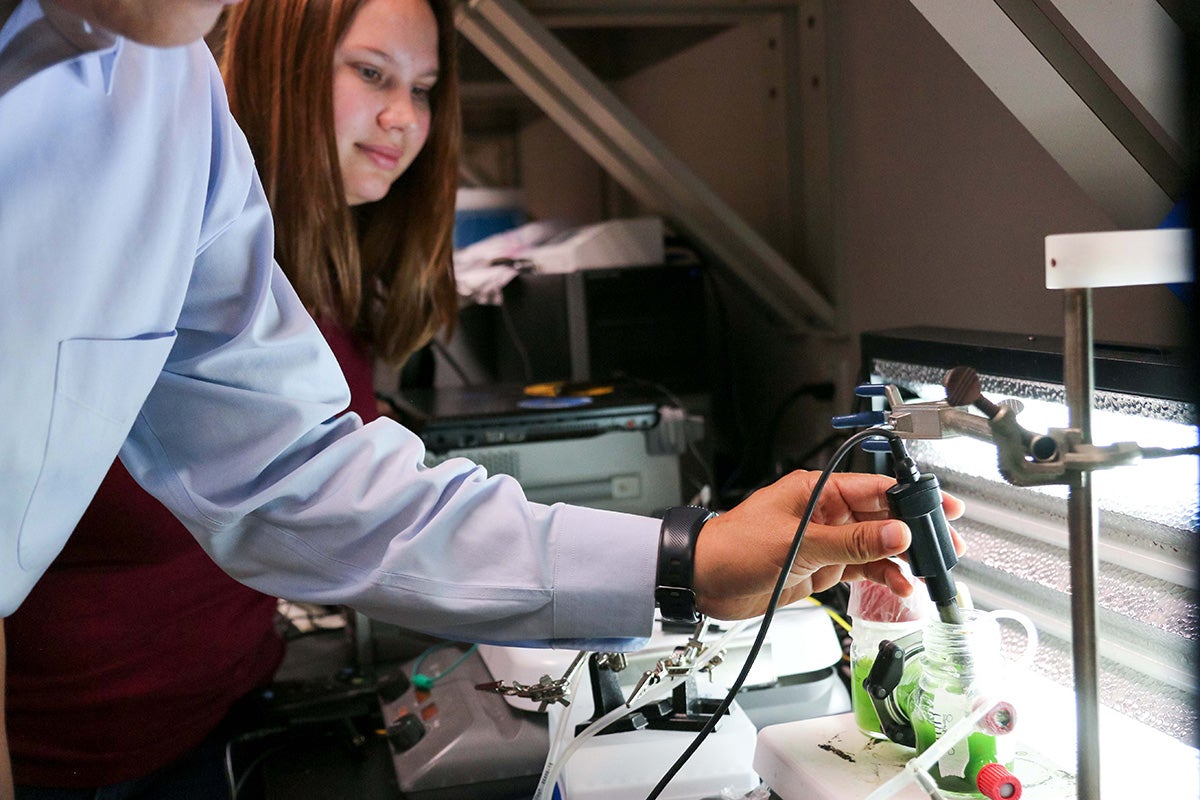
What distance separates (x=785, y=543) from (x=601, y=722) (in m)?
0.24

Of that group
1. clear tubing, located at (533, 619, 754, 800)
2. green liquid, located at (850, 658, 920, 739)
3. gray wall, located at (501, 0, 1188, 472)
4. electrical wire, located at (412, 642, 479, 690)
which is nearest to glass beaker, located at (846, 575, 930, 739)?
green liquid, located at (850, 658, 920, 739)

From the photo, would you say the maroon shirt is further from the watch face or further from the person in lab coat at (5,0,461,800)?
the watch face

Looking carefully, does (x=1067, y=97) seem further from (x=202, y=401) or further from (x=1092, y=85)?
(x=202, y=401)

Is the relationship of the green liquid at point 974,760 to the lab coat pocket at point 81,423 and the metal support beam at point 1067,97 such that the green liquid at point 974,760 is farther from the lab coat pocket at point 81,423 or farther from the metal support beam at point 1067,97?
the lab coat pocket at point 81,423

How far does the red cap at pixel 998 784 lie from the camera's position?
2.51ft

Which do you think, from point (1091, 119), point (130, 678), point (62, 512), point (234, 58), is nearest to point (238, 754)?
point (130, 678)

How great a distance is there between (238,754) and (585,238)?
42.0 inches

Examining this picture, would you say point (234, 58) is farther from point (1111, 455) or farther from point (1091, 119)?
point (1111, 455)

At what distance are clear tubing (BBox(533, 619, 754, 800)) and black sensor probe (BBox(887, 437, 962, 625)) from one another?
0.25 meters

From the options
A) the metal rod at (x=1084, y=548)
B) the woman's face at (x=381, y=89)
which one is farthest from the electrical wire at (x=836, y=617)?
the woman's face at (x=381, y=89)

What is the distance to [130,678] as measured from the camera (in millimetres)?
1181

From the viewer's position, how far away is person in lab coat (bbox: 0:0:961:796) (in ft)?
2.35

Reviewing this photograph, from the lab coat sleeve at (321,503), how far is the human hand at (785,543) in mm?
52

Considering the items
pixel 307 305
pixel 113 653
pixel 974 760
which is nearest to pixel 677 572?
pixel 974 760
